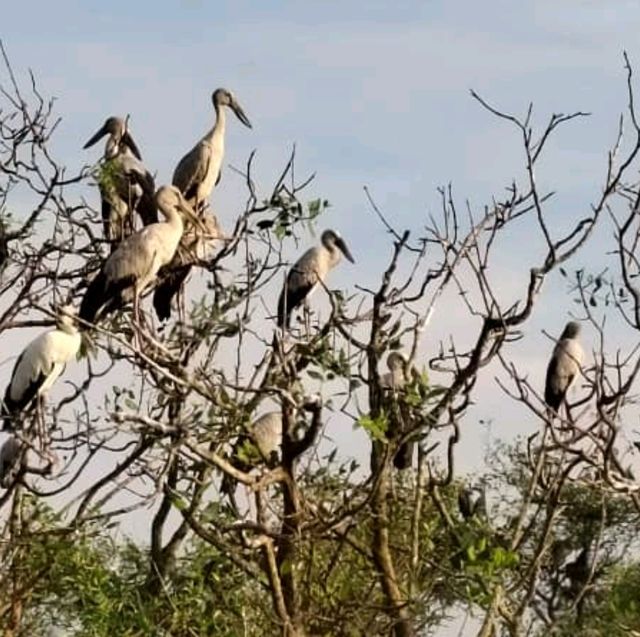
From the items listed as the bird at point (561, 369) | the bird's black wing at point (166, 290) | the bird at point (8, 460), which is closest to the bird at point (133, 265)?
the bird's black wing at point (166, 290)

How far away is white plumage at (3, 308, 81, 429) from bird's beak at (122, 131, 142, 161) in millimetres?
2547

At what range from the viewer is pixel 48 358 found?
10180 millimetres

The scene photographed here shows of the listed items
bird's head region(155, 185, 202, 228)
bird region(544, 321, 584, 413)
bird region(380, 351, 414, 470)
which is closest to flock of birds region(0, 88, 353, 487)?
bird's head region(155, 185, 202, 228)

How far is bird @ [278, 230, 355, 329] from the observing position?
12.2 metres

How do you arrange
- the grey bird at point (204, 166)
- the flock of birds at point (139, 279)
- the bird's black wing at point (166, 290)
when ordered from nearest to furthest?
1. the flock of birds at point (139, 279)
2. the bird's black wing at point (166, 290)
3. the grey bird at point (204, 166)

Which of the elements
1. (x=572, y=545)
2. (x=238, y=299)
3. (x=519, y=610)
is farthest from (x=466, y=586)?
(x=572, y=545)

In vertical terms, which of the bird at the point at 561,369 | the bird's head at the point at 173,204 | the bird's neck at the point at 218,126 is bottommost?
the bird's head at the point at 173,204

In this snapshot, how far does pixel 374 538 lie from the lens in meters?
8.21

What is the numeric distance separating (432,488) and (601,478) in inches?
44.1

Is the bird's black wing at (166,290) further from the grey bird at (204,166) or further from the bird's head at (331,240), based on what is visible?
the bird's head at (331,240)

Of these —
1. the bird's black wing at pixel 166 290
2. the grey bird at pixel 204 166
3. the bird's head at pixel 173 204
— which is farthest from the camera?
the grey bird at pixel 204 166

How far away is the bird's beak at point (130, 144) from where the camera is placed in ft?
41.8

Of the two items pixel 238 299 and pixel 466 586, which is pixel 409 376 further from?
pixel 238 299

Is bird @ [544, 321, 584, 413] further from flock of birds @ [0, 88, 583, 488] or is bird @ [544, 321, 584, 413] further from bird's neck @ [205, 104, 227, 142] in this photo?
bird's neck @ [205, 104, 227, 142]
